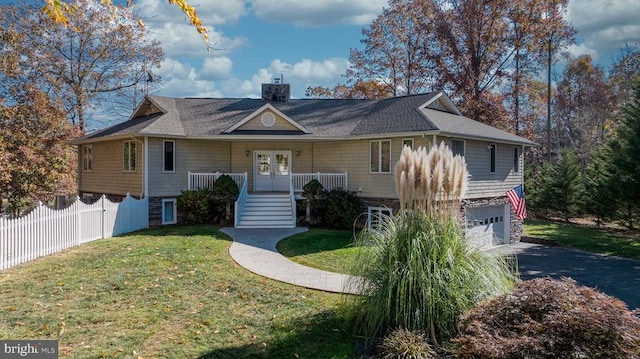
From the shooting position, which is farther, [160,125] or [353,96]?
[353,96]

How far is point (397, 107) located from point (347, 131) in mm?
2748

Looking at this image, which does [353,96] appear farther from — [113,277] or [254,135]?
[113,277]

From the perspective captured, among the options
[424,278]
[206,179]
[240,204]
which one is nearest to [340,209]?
[240,204]

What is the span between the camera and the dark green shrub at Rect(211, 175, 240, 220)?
612 inches

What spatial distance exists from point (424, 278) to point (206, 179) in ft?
44.3

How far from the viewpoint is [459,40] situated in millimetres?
27234

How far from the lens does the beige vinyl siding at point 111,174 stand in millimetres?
16219

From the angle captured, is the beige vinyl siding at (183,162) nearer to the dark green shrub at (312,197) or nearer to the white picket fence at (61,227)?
the white picket fence at (61,227)

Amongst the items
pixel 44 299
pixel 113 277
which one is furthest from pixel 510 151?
pixel 44 299

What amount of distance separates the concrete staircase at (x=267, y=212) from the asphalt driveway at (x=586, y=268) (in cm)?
768

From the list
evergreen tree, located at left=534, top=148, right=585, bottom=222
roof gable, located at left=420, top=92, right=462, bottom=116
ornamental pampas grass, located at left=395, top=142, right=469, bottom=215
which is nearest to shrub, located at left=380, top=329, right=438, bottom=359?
ornamental pampas grass, located at left=395, top=142, right=469, bottom=215

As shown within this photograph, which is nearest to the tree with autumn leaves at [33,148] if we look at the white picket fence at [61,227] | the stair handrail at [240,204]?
the white picket fence at [61,227]

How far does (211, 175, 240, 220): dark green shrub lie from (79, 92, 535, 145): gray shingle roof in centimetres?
206

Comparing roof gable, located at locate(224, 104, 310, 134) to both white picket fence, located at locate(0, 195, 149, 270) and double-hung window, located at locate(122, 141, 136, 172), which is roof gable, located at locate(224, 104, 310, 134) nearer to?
double-hung window, located at locate(122, 141, 136, 172)
